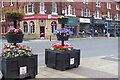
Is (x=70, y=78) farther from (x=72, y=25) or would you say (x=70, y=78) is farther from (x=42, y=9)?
(x=72, y=25)

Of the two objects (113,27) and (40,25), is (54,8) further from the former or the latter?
(113,27)

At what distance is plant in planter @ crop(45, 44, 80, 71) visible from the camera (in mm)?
6902

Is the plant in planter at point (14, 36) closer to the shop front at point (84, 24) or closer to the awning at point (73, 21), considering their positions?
the awning at point (73, 21)

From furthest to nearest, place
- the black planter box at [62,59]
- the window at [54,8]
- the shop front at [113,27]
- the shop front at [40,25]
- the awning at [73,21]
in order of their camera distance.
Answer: the shop front at [113,27] → the awning at [73,21] → the window at [54,8] → the shop front at [40,25] → the black planter box at [62,59]

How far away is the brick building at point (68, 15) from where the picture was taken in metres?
31.2

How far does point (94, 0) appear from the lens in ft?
137

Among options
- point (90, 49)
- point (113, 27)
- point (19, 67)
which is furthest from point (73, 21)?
point (19, 67)

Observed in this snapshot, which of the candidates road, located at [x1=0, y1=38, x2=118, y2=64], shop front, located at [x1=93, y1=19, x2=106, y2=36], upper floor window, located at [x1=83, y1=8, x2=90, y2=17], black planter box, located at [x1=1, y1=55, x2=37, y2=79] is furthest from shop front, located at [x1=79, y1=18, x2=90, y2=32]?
black planter box, located at [x1=1, y1=55, x2=37, y2=79]

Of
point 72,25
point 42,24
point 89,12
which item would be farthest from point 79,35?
point 42,24

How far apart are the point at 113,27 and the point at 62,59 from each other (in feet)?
143

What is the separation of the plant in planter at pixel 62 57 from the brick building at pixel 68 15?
20.2 metres

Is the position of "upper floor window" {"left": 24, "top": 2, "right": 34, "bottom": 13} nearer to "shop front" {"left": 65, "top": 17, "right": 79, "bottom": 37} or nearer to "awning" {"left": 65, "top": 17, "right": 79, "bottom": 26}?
"shop front" {"left": 65, "top": 17, "right": 79, "bottom": 37}

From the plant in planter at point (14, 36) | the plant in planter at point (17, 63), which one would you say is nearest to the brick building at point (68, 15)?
the plant in planter at point (14, 36)

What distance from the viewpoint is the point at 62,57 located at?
6867mm
